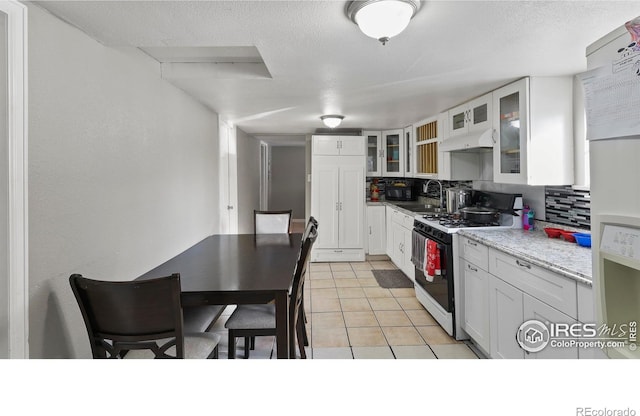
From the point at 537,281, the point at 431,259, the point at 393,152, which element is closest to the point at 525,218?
the point at 431,259

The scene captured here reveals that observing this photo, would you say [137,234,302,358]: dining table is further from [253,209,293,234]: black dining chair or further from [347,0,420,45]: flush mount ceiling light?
[347,0,420,45]: flush mount ceiling light

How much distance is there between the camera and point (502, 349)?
7.00 feet

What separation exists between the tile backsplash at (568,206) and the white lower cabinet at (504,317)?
795 mm

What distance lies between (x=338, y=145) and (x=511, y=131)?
269 centimetres

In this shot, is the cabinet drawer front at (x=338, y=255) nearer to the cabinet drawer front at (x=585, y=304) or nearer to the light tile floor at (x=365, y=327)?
the light tile floor at (x=365, y=327)

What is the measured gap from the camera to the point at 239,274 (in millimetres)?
1926

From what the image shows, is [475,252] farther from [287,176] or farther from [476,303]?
[287,176]

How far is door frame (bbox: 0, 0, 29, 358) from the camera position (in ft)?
3.96

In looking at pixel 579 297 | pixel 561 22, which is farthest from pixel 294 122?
pixel 579 297

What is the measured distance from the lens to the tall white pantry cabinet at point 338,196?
5082mm

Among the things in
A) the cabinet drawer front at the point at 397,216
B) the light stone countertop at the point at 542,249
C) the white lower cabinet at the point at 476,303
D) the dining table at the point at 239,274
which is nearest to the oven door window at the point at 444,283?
the white lower cabinet at the point at 476,303

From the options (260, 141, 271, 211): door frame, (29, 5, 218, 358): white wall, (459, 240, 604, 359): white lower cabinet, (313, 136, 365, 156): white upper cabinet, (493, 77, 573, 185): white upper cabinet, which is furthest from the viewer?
(260, 141, 271, 211): door frame

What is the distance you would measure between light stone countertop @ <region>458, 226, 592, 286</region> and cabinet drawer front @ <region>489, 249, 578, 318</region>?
4 centimetres

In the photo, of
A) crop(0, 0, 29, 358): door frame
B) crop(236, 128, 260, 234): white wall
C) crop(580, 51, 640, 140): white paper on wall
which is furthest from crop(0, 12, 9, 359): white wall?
crop(236, 128, 260, 234): white wall
